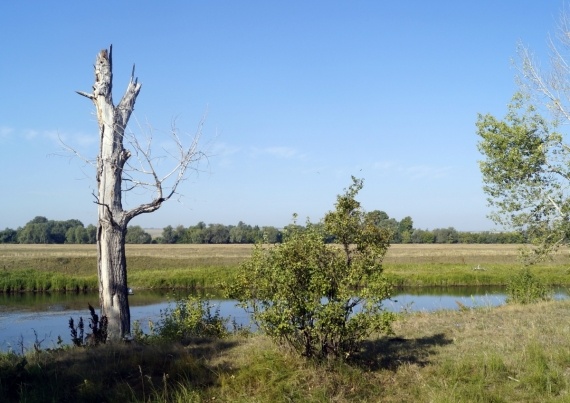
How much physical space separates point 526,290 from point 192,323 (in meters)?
9.72

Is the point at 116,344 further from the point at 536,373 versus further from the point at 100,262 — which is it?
the point at 536,373

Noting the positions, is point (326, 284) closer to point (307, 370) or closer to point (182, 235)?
point (307, 370)

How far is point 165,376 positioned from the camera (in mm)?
7184

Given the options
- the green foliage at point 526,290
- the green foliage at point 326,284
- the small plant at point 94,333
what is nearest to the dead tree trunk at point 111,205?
the small plant at point 94,333

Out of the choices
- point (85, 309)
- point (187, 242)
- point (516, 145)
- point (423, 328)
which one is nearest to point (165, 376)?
point (423, 328)

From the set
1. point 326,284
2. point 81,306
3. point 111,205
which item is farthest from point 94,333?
point 81,306

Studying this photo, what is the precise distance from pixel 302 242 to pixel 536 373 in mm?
3519

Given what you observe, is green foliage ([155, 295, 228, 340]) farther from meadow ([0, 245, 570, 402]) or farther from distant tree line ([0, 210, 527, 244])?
distant tree line ([0, 210, 527, 244])

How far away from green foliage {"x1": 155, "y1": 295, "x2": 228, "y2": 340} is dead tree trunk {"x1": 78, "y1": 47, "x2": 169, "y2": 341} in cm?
83

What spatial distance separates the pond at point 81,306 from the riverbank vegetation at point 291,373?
676 centimetres

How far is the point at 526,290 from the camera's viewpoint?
1581cm

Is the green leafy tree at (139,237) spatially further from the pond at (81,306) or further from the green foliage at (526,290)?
the green foliage at (526,290)

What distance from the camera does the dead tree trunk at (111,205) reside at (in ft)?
35.8

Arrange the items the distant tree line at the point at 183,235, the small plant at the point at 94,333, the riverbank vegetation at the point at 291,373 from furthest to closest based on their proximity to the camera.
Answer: the distant tree line at the point at 183,235 < the small plant at the point at 94,333 < the riverbank vegetation at the point at 291,373
